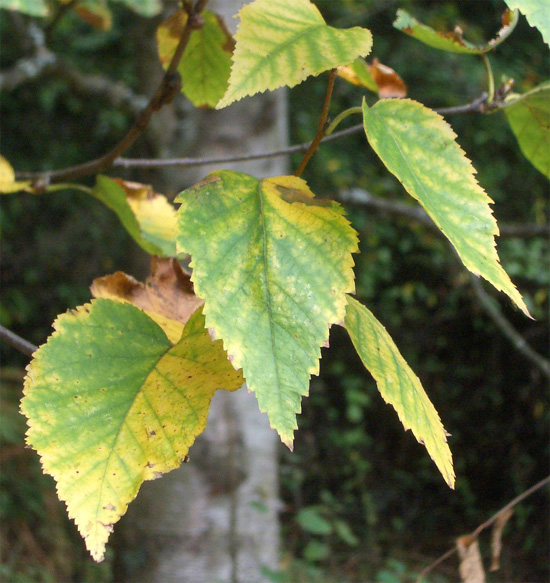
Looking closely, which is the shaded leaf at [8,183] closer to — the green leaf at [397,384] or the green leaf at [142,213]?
the green leaf at [142,213]

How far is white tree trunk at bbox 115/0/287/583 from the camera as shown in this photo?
5.03 ft

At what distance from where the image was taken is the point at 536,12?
0.35 metres

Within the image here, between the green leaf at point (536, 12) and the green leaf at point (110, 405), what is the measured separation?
25cm

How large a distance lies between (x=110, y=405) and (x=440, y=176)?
0.76 feet

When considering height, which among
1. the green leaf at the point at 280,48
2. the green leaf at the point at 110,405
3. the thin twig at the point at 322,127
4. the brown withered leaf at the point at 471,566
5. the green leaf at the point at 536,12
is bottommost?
the brown withered leaf at the point at 471,566

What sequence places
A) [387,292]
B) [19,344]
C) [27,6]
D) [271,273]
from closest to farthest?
[271,273] < [19,344] < [27,6] < [387,292]

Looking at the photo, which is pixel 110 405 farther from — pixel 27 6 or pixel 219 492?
pixel 219 492

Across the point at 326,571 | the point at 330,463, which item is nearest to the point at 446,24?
the point at 330,463

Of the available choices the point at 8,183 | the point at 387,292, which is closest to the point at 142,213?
the point at 8,183

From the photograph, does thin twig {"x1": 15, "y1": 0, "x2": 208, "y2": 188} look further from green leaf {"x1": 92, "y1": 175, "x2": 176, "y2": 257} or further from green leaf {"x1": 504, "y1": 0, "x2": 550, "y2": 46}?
green leaf {"x1": 504, "y1": 0, "x2": 550, "y2": 46}

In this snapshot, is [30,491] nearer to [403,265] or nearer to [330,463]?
[330,463]

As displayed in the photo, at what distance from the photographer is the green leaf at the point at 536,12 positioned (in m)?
0.34

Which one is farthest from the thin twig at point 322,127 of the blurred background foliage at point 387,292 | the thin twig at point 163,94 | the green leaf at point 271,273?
the blurred background foliage at point 387,292

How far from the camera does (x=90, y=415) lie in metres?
0.35
